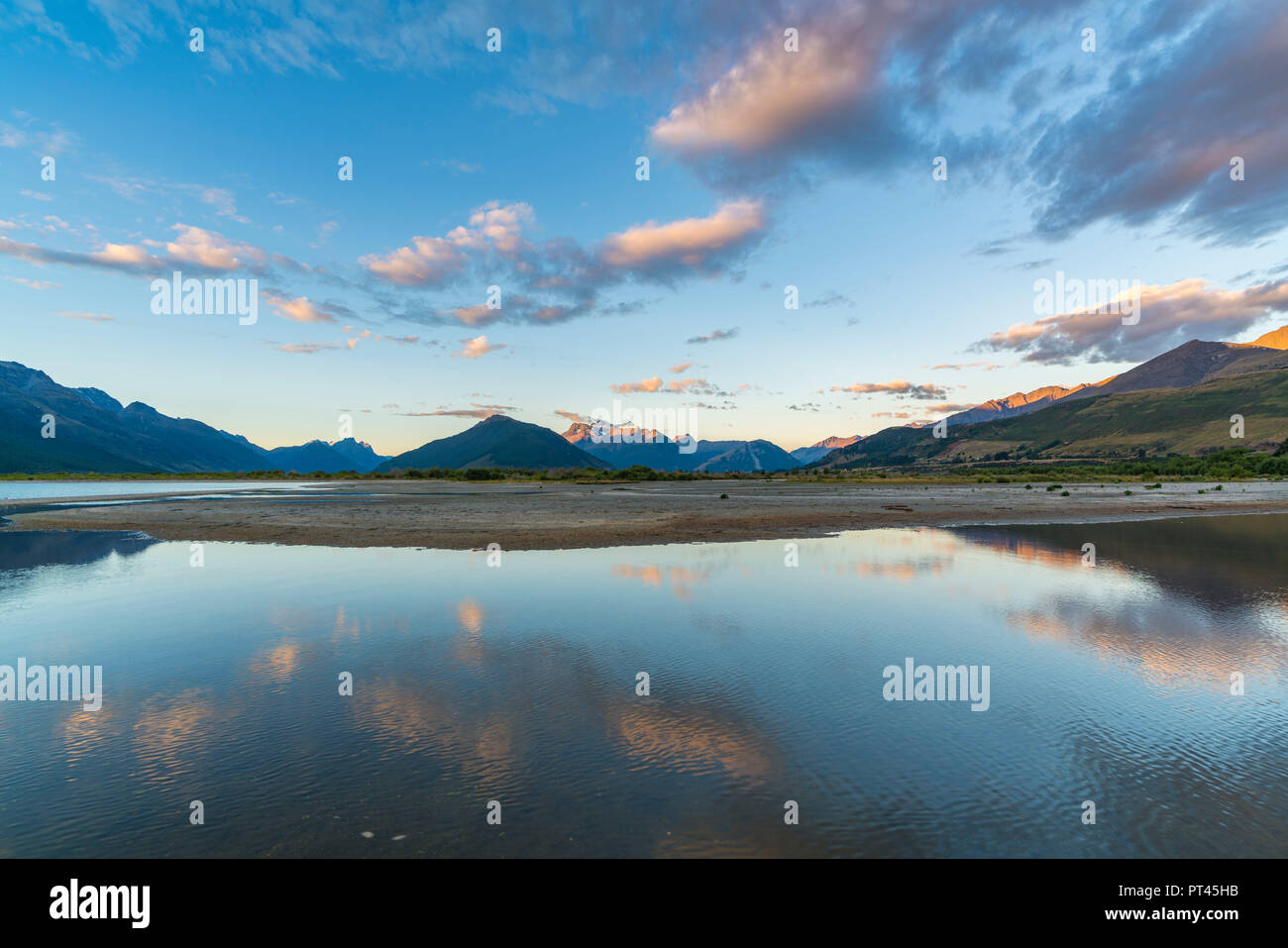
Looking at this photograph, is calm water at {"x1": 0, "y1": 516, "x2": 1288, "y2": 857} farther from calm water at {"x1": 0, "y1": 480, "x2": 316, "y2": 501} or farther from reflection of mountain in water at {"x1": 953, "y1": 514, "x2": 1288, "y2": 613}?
calm water at {"x1": 0, "y1": 480, "x2": 316, "y2": 501}

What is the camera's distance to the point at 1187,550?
1228 inches

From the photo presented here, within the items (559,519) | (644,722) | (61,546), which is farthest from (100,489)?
(644,722)

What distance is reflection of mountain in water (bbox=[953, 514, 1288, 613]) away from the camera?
21.2 metres

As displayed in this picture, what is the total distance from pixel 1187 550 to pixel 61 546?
63619 mm

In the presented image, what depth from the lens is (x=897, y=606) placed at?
1878 cm

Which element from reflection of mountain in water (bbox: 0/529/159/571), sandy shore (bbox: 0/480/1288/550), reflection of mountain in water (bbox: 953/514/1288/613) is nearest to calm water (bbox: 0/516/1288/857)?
reflection of mountain in water (bbox: 953/514/1288/613)

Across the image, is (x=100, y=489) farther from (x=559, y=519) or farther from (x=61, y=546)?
(x=559, y=519)

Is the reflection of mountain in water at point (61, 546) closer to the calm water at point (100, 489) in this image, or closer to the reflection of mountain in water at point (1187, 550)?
the reflection of mountain in water at point (1187, 550)

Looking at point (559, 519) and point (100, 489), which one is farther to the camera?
point (100, 489)

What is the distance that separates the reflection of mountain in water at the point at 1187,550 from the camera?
2123cm
